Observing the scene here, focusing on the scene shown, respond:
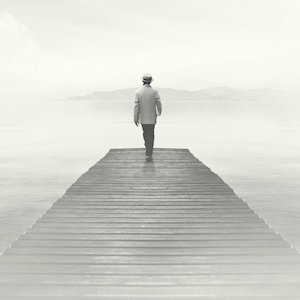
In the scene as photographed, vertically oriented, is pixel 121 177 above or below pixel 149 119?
below

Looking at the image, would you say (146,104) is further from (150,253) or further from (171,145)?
(171,145)

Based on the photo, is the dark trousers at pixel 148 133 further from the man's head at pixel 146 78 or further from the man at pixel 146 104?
the man's head at pixel 146 78

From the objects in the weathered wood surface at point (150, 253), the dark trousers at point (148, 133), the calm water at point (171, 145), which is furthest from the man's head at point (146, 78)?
the calm water at point (171, 145)

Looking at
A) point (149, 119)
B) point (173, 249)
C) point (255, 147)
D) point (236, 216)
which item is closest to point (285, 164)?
point (255, 147)

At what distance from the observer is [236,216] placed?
8.04m

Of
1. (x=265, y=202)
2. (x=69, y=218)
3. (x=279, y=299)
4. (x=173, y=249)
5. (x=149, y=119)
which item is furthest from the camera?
(x=265, y=202)

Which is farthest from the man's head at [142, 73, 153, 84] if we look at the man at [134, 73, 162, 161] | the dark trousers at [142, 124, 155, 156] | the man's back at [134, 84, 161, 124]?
the dark trousers at [142, 124, 155, 156]

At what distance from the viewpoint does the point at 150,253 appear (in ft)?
19.8

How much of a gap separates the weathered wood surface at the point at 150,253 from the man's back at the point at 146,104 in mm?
3752

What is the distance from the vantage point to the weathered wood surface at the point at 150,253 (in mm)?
4938

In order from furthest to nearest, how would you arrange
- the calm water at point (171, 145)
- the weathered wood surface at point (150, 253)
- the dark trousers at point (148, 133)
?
1. the calm water at point (171, 145)
2. the dark trousers at point (148, 133)
3. the weathered wood surface at point (150, 253)

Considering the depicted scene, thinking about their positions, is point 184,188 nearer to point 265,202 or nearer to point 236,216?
point 236,216

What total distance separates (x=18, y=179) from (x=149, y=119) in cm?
1102

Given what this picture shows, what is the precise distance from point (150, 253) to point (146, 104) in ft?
25.0
